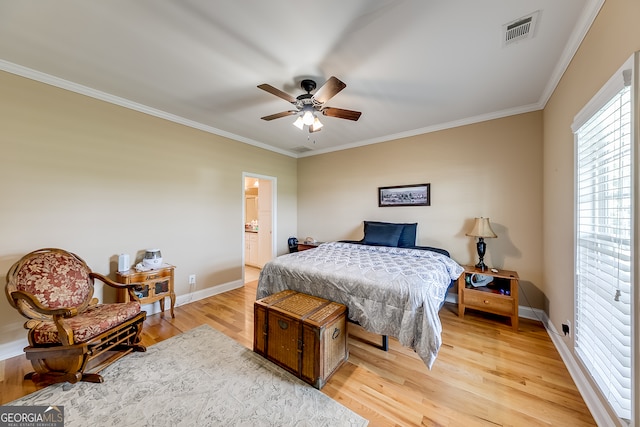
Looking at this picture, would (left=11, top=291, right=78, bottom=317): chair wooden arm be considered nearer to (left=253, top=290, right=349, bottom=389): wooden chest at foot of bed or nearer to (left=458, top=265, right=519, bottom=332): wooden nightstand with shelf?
(left=253, top=290, right=349, bottom=389): wooden chest at foot of bed

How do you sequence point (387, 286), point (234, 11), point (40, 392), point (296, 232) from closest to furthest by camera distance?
point (234, 11) → point (40, 392) → point (387, 286) → point (296, 232)

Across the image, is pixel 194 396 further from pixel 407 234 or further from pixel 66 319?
pixel 407 234

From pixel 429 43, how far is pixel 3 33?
337 cm

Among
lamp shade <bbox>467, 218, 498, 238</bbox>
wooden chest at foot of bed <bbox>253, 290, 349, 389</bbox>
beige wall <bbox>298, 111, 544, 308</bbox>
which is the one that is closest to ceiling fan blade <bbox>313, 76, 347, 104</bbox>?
wooden chest at foot of bed <bbox>253, 290, 349, 389</bbox>

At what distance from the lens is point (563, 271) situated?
2174 millimetres

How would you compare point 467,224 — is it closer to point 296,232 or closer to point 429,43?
point 429,43

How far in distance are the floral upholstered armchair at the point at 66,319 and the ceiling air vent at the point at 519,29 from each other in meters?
3.91

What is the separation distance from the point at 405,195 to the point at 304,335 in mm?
2933

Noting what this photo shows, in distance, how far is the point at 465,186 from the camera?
343 cm

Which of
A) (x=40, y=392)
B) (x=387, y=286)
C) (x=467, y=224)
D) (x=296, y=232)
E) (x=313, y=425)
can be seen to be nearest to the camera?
(x=313, y=425)

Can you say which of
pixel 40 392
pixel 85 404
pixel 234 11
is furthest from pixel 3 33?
pixel 85 404

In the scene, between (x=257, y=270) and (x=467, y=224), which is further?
(x=257, y=270)

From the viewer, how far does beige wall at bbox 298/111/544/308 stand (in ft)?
9.84

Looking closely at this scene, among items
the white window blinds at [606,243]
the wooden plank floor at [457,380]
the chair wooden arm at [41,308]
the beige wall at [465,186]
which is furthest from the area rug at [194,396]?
the beige wall at [465,186]
